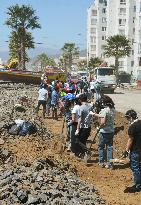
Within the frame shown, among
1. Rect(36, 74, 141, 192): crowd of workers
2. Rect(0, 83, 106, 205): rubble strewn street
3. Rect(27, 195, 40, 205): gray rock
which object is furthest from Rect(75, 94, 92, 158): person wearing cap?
Rect(27, 195, 40, 205): gray rock

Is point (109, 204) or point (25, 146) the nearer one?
point (109, 204)

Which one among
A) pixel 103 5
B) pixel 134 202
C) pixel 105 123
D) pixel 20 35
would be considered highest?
pixel 103 5

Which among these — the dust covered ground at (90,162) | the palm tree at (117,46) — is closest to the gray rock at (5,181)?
the dust covered ground at (90,162)

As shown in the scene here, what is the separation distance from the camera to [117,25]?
114m

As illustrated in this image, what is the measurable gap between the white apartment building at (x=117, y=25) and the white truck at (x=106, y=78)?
38.5 m

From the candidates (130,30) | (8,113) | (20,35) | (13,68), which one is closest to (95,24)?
(130,30)

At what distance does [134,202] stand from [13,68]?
46.3m

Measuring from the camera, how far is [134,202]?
9977 millimetres

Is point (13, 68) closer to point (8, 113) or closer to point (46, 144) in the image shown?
point (8, 113)

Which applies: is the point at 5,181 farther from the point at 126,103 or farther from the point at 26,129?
the point at 126,103

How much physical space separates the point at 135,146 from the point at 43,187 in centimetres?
233

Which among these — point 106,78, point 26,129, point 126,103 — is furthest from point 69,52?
point 26,129

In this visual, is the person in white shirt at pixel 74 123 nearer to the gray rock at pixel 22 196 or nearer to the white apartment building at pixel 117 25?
the gray rock at pixel 22 196

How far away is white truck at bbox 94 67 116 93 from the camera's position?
161 feet
